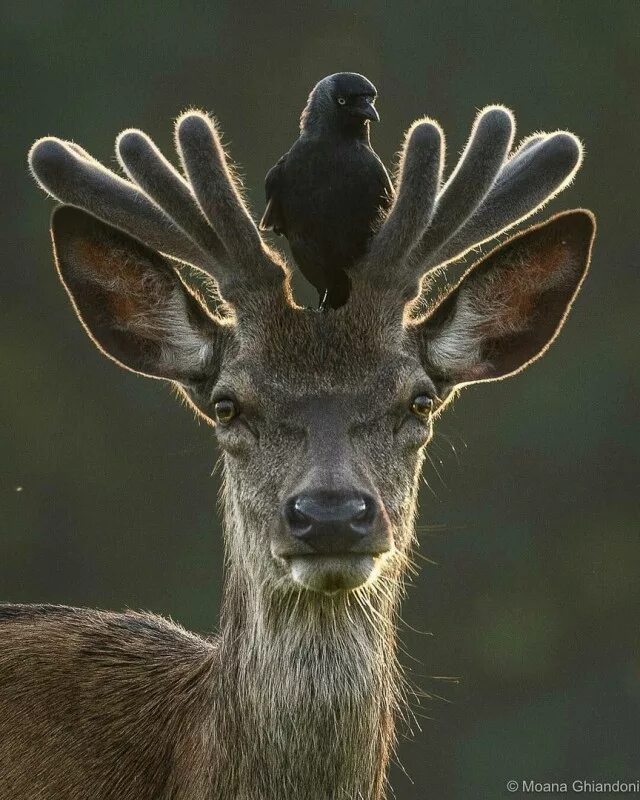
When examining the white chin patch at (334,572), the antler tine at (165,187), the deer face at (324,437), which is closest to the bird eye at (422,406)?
the deer face at (324,437)

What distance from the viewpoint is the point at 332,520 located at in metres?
4.50

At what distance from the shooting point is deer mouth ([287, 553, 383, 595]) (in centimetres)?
455

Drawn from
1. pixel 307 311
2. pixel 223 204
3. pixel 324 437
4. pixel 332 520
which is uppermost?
pixel 223 204

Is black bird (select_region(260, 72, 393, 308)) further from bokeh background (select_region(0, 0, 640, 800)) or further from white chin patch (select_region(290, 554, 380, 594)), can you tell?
bokeh background (select_region(0, 0, 640, 800))

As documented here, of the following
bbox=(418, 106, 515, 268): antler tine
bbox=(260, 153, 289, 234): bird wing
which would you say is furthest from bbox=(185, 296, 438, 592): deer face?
bbox=(260, 153, 289, 234): bird wing

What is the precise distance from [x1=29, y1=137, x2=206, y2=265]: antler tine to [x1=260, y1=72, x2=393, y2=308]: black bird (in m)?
0.50

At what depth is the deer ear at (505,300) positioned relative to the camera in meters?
5.32

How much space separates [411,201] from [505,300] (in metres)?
0.42

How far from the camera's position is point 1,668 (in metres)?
5.39

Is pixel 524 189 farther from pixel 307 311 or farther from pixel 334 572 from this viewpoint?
pixel 334 572

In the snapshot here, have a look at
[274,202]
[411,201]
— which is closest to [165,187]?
[411,201]

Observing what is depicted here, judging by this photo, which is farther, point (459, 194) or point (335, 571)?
point (459, 194)

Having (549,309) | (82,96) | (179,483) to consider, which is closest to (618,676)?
(179,483)

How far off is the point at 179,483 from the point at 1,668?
13024 mm
